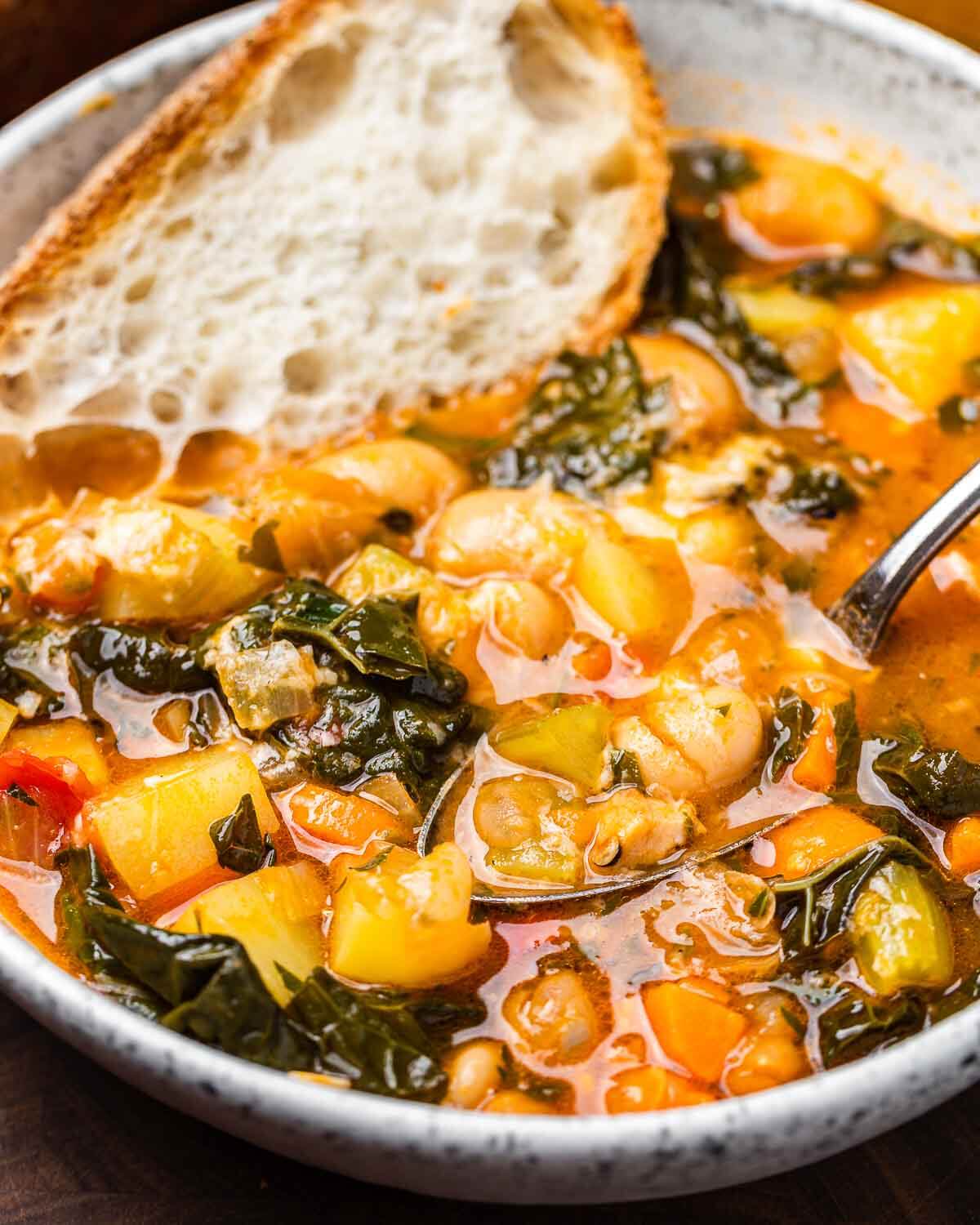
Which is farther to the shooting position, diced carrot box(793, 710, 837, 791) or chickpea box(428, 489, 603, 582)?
chickpea box(428, 489, 603, 582)

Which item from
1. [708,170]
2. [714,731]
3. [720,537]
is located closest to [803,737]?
[714,731]

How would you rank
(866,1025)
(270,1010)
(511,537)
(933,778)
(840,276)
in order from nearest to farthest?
(270,1010)
(866,1025)
(933,778)
(511,537)
(840,276)

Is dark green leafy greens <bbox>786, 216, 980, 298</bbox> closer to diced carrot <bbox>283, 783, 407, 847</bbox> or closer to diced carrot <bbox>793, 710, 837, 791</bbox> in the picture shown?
diced carrot <bbox>793, 710, 837, 791</bbox>

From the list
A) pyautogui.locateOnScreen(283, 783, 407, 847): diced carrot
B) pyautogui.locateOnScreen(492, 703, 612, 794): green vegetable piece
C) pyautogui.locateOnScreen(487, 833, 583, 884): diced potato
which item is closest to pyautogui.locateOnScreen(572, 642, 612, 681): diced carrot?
pyautogui.locateOnScreen(492, 703, 612, 794): green vegetable piece

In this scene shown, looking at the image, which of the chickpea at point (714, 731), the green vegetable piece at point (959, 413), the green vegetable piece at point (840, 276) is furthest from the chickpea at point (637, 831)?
the green vegetable piece at point (840, 276)

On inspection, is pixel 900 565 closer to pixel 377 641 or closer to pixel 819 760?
pixel 819 760

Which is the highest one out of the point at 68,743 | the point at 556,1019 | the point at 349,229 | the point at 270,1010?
the point at 349,229

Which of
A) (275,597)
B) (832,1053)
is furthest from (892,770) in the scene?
(275,597)
